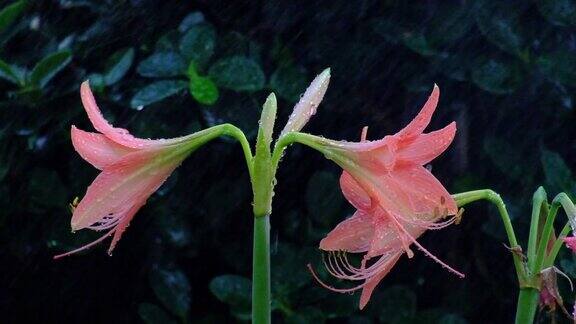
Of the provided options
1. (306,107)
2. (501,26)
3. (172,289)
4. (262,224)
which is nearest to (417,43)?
(501,26)

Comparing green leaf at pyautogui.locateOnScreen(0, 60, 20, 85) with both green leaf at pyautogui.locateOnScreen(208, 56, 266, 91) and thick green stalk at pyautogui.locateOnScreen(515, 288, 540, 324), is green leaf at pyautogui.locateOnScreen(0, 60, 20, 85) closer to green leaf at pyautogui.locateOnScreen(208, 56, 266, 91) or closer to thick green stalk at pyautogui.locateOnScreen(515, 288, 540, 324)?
green leaf at pyautogui.locateOnScreen(208, 56, 266, 91)

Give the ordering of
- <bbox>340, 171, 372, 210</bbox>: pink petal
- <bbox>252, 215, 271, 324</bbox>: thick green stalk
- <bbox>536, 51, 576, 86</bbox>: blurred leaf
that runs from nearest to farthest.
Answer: <bbox>252, 215, 271, 324</bbox>: thick green stalk, <bbox>340, 171, 372, 210</bbox>: pink petal, <bbox>536, 51, 576, 86</bbox>: blurred leaf

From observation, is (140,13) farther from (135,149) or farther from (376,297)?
(135,149)

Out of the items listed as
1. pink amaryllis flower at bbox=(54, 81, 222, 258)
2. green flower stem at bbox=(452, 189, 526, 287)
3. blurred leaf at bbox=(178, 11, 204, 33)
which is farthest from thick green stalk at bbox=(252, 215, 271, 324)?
blurred leaf at bbox=(178, 11, 204, 33)

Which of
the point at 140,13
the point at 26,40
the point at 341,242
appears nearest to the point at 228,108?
the point at 140,13

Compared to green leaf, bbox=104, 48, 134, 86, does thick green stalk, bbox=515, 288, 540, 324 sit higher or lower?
higher

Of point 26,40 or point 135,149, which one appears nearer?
point 135,149
